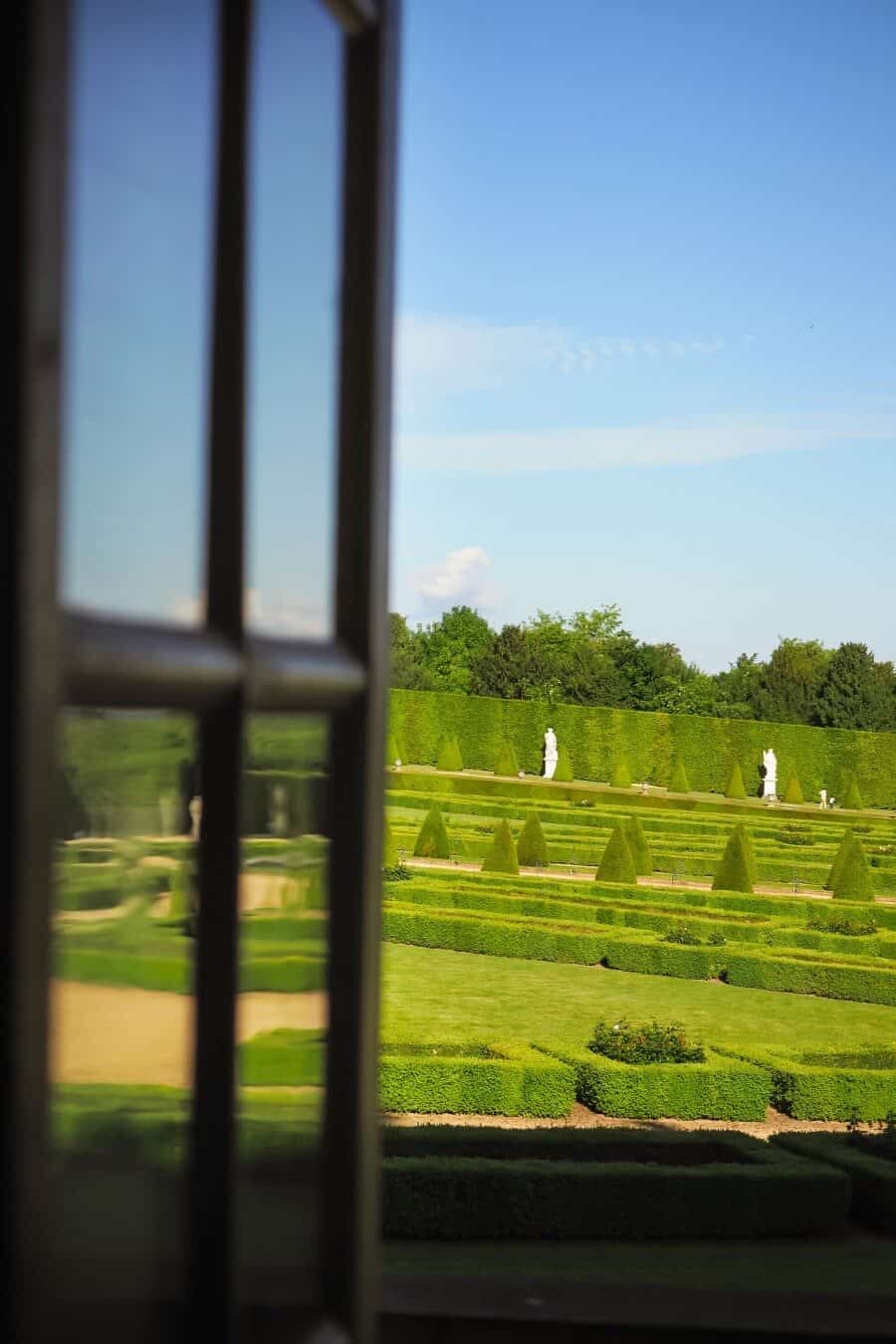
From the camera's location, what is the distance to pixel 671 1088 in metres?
9.27

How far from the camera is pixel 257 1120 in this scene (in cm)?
96

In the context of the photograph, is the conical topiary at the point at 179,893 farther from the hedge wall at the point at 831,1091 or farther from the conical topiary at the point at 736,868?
the conical topiary at the point at 736,868

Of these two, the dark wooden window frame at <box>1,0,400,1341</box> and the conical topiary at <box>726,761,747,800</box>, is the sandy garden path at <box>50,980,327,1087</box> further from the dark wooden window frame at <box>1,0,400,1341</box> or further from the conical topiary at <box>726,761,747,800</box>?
the conical topiary at <box>726,761,747,800</box>

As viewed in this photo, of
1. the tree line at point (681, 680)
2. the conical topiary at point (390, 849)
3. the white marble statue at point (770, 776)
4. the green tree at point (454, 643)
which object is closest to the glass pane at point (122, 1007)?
the conical topiary at point (390, 849)

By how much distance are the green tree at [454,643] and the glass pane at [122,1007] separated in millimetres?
56527

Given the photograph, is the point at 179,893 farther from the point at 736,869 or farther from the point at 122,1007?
the point at 736,869

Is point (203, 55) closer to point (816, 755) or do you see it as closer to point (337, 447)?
point (337, 447)

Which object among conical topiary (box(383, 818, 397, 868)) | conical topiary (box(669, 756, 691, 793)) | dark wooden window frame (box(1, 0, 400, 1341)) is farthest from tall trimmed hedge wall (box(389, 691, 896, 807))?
dark wooden window frame (box(1, 0, 400, 1341))

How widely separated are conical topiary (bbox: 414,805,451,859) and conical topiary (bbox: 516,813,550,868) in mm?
939

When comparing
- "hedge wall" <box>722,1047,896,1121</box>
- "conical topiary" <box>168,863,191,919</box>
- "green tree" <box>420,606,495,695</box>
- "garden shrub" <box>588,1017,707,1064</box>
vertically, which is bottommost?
"hedge wall" <box>722,1047,896,1121</box>

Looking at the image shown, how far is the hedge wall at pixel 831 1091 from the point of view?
9.44 m

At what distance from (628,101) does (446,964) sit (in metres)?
11.8

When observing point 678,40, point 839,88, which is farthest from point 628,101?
point 839,88

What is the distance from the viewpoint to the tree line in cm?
3950
